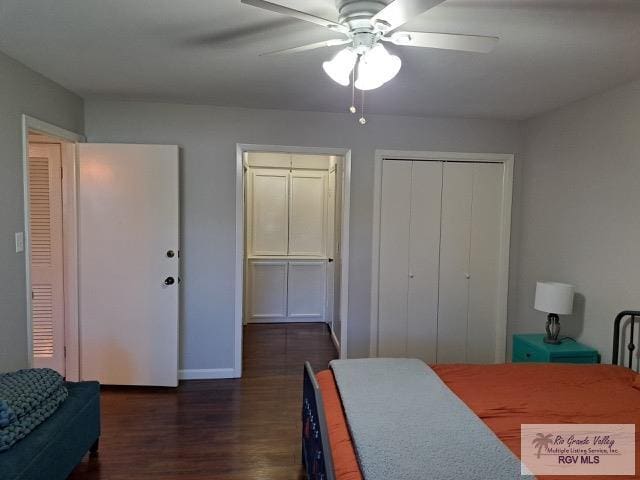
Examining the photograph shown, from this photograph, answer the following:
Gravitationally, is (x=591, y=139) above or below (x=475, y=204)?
above

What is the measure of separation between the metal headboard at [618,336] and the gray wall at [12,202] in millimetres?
3704

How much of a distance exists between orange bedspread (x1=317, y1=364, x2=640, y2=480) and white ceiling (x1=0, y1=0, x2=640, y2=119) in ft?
5.73

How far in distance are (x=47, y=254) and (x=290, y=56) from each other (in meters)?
2.48

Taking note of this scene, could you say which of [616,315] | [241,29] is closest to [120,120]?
[241,29]

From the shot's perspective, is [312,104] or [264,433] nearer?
[264,433]

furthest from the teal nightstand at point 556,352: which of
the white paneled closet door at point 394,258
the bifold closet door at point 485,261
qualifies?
the white paneled closet door at point 394,258

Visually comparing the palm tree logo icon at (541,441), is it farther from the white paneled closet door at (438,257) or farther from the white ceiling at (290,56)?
the white paneled closet door at (438,257)

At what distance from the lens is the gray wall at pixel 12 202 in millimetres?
2350

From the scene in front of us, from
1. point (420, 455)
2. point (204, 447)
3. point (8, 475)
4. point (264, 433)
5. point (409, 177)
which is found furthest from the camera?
point (409, 177)

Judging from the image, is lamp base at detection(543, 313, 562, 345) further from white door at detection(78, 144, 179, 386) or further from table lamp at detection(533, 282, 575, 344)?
white door at detection(78, 144, 179, 386)

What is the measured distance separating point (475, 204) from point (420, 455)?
9.32 feet

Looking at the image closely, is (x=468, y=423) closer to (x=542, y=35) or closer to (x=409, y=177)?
(x=542, y=35)

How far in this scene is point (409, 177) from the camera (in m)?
3.75

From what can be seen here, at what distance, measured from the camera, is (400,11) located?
54.2 inches
